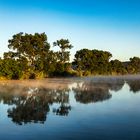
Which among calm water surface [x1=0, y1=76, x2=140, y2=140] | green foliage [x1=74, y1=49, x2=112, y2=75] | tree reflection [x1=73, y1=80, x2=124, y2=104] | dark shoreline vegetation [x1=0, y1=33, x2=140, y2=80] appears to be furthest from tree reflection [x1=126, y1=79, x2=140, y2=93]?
green foliage [x1=74, y1=49, x2=112, y2=75]

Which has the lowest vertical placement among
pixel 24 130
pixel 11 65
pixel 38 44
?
pixel 24 130

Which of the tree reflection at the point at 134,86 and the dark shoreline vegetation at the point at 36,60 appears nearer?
the tree reflection at the point at 134,86

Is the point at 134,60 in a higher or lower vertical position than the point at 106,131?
higher

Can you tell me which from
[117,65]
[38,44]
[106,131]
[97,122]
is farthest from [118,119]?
[117,65]

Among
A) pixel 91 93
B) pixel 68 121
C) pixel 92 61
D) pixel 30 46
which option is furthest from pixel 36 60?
pixel 68 121

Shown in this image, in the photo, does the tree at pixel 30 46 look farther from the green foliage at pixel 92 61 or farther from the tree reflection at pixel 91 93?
the tree reflection at pixel 91 93

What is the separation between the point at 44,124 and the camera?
1495 cm

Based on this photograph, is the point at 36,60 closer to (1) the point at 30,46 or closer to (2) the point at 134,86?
(1) the point at 30,46

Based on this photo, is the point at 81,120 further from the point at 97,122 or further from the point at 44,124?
the point at 44,124

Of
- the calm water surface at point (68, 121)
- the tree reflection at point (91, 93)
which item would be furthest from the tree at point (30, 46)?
the calm water surface at point (68, 121)

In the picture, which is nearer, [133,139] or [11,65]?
[133,139]

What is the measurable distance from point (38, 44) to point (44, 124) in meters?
54.2

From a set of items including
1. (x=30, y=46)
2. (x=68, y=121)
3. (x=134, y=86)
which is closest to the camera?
(x=68, y=121)

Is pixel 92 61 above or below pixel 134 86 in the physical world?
above
